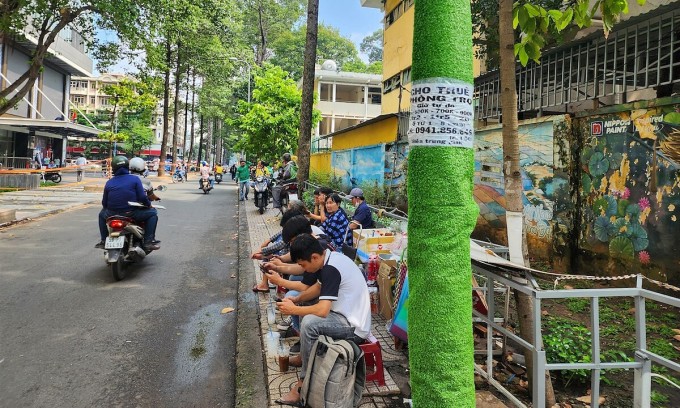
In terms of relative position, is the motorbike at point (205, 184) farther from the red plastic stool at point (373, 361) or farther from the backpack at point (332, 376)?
the backpack at point (332, 376)

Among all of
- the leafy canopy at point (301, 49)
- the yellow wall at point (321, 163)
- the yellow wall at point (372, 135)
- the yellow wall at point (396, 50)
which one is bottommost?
the yellow wall at point (321, 163)

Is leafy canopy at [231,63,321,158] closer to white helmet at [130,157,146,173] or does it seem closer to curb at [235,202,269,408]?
white helmet at [130,157,146,173]

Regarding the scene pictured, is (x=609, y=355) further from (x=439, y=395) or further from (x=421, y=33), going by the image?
(x=421, y=33)

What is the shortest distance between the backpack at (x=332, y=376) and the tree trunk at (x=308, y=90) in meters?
7.46

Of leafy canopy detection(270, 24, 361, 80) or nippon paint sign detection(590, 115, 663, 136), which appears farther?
leafy canopy detection(270, 24, 361, 80)

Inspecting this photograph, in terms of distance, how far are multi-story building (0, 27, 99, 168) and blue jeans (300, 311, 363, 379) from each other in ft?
73.0

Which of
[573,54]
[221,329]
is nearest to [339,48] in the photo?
[573,54]

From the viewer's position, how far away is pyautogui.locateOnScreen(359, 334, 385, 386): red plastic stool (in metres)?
3.31

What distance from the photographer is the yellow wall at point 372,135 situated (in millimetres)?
12773

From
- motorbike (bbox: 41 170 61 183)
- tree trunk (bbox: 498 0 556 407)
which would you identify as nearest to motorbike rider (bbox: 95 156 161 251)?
tree trunk (bbox: 498 0 556 407)

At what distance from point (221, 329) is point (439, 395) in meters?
3.54

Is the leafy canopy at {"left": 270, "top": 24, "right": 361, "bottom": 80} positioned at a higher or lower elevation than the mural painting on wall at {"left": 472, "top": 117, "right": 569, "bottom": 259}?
higher

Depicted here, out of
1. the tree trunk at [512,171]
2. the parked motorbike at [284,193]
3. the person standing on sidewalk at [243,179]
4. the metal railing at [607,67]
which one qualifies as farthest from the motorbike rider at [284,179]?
the tree trunk at [512,171]

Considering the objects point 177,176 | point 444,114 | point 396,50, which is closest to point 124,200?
point 444,114
